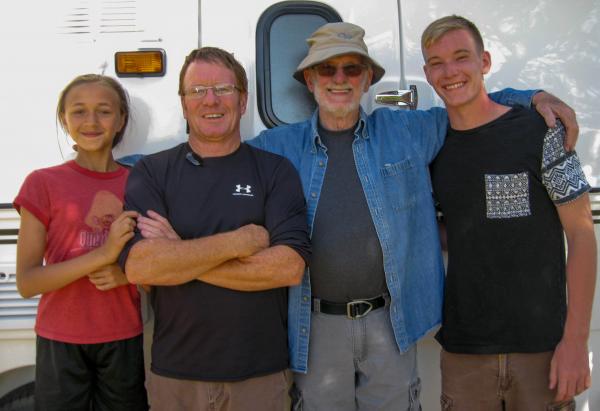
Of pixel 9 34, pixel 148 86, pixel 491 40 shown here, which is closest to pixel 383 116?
pixel 491 40

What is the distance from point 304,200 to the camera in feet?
7.09

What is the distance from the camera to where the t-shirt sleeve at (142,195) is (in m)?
2.03

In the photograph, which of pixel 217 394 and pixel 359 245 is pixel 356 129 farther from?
pixel 217 394

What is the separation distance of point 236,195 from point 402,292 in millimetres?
815

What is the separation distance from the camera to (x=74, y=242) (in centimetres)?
217

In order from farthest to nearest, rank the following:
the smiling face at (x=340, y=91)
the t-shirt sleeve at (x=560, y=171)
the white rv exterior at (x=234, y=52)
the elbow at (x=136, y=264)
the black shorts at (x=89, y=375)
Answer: the white rv exterior at (x=234, y=52)
the smiling face at (x=340, y=91)
the black shorts at (x=89, y=375)
the t-shirt sleeve at (x=560, y=171)
the elbow at (x=136, y=264)

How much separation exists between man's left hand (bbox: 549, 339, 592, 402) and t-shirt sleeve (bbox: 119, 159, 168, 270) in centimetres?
163

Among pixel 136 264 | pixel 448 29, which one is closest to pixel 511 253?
pixel 448 29

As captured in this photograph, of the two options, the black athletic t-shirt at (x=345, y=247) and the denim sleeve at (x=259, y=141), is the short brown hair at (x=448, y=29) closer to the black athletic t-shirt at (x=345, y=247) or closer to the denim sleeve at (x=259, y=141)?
the black athletic t-shirt at (x=345, y=247)

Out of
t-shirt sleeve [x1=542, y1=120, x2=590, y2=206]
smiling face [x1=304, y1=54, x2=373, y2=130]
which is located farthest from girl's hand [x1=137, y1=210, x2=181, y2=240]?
t-shirt sleeve [x1=542, y1=120, x2=590, y2=206]

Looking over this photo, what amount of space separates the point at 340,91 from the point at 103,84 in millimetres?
1026

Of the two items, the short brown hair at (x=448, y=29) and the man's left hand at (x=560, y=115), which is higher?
the short brown hair at (x=448, y=29)

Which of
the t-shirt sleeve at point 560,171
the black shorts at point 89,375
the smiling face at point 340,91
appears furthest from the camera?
the smiling face at point 340,91

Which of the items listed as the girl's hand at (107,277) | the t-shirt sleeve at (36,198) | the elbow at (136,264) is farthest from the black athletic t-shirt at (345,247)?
the t-shirt sleeve at (36,198)
